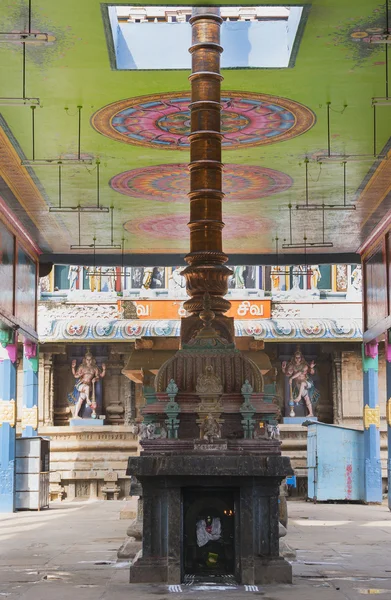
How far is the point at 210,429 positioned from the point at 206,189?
8.62ft

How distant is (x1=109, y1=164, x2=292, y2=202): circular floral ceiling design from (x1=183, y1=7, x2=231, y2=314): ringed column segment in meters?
6.58

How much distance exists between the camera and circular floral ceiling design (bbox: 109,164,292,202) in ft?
59.8

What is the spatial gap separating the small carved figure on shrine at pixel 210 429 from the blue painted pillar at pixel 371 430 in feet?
45.4

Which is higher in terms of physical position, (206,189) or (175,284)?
(175,284)

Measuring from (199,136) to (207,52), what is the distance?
915 millimetres

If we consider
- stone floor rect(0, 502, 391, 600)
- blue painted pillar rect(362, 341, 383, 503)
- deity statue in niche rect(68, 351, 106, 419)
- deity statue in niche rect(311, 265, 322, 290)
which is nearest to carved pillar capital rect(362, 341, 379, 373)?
A: blue painted pillar rect(362, 341, 383, 503)

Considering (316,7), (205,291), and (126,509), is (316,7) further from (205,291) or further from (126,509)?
(126,509)

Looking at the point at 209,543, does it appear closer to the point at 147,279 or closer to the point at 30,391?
the point at 30,391

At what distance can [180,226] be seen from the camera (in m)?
22.2

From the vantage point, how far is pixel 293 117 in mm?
15438

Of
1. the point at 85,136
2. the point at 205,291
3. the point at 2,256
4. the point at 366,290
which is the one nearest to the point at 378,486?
the point at 366,290


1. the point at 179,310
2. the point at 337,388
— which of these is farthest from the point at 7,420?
the point at 337,388

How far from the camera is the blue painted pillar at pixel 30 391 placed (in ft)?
78.8

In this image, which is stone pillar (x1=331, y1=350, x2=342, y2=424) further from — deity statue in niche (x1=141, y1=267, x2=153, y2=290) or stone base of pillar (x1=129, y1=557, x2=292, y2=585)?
stone base of pillar (x1=129, y1=557, x2=292, y2=585)
